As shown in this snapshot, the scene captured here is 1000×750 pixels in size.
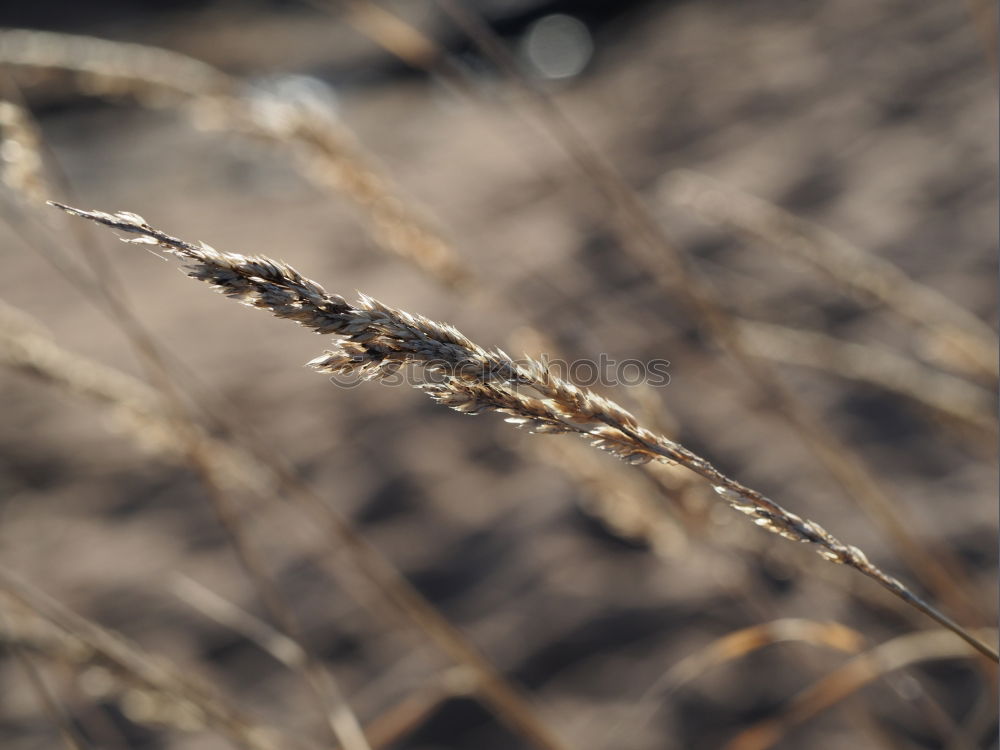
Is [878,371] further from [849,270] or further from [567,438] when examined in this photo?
[567,438]

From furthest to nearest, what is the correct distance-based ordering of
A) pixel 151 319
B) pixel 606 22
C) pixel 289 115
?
pixel 606 22 < pixel 151 319 < pixel 289 115

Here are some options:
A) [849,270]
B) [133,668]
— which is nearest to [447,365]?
[133,668]

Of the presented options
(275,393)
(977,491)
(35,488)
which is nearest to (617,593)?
(977,491)

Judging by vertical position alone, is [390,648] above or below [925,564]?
below

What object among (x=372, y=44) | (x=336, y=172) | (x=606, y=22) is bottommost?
(x=336, y=172)

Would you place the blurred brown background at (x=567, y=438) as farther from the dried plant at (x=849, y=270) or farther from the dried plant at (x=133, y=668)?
the dried plant at (x=133, y=668)

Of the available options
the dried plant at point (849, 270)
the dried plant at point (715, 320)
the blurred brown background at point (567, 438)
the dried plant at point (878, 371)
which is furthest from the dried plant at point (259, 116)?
the dried plant at point (878, 371)

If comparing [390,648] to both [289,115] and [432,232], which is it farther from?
[289,115]
